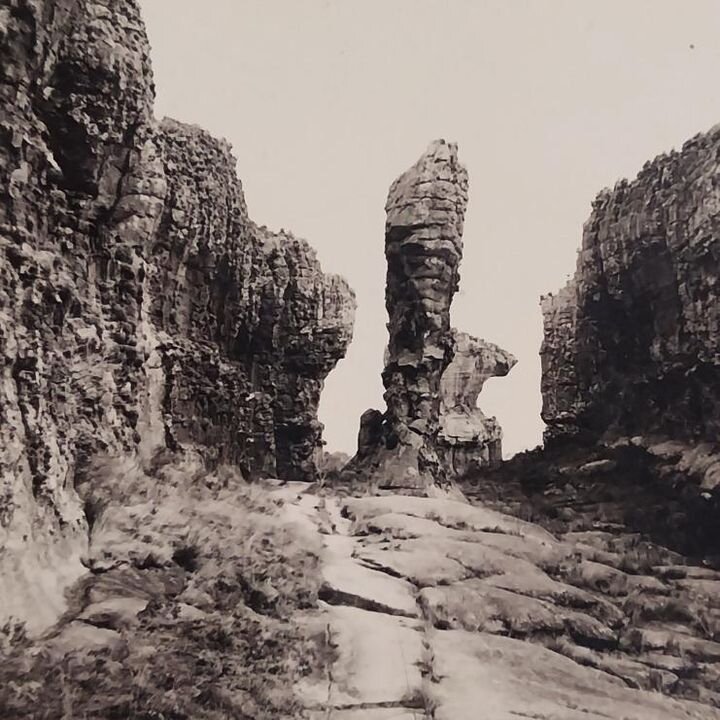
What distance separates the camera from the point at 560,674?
10.3 metres

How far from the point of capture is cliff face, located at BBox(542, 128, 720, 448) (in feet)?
70.1

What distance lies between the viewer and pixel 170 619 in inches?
367

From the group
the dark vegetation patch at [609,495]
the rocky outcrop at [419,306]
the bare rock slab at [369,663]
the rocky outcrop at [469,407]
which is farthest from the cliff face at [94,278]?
the rocky outcrop at [469,407]

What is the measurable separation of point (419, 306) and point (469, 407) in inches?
648

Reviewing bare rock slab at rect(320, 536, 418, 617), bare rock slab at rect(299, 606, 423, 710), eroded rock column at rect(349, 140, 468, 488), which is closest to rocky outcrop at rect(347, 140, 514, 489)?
eroded rock column at rect(349, 140, 468, 488)

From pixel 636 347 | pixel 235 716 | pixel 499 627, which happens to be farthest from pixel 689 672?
pixel 636 347

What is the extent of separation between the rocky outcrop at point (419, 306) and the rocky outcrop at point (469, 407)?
11.2 meters

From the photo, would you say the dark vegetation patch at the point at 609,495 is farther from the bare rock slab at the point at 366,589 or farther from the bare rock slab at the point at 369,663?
the bare rock slab at the point at 369,663

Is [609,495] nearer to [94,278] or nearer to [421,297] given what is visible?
[421,297]

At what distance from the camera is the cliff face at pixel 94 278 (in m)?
9.04

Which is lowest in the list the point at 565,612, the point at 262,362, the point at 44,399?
the point at 565,612

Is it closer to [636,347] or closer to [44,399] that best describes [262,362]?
[636,347]

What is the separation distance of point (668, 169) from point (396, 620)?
1872cm

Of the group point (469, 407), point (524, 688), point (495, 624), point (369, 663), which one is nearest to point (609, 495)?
point (495, 624)
